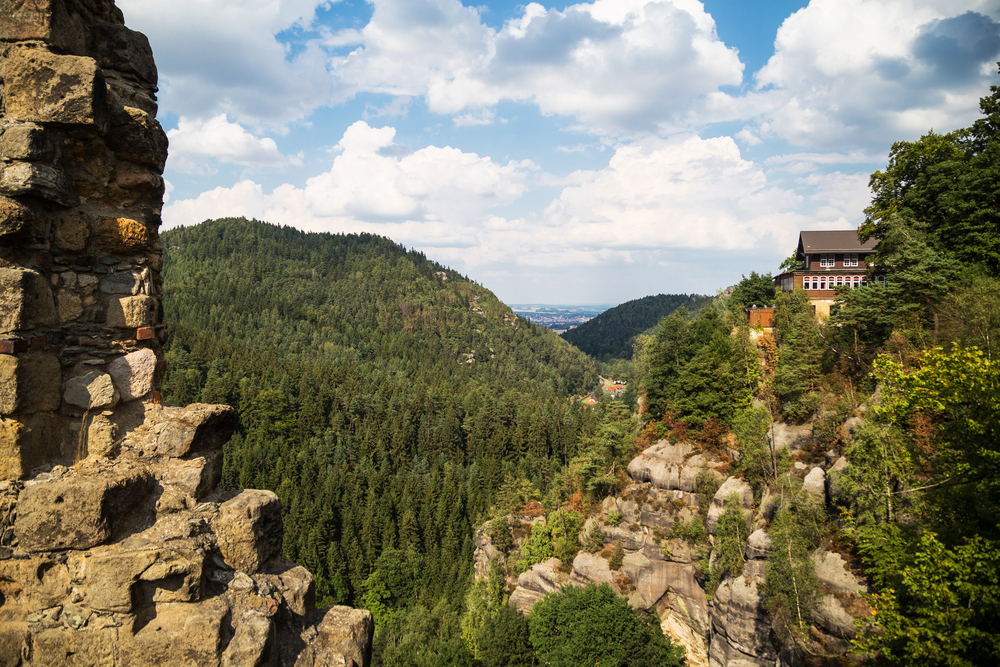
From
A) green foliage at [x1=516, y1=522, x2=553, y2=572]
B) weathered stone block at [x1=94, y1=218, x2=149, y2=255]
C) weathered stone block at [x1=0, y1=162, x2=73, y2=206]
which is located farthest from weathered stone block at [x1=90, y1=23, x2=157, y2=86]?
green foliage at [x1=516, y1=522, x2=553, y2=572]

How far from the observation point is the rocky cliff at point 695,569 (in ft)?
69.2

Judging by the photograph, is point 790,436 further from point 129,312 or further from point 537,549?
point 129,312

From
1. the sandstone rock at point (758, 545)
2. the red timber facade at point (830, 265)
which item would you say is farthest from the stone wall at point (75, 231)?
the red timber facade at point (830, 265)

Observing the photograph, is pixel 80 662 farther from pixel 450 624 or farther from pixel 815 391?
pixel 450 624

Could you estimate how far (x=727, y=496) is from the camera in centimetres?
3238

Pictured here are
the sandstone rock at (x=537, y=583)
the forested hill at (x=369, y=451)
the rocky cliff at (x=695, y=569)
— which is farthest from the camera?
the forested hill at (x=369, y=451)

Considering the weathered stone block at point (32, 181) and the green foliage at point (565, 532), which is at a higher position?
the weathered stone block at point (32, 181)

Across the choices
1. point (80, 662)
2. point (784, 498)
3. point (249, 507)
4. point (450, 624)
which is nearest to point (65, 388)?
point (249, 507)

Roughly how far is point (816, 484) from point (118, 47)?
95.9 ft

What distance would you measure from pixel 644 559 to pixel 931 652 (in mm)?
26996

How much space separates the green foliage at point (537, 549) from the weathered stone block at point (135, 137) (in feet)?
146

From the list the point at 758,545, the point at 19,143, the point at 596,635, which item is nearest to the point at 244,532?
the point at 19,143

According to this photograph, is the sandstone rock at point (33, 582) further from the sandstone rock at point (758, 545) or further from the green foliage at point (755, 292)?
the green foliage at point (755, 292)

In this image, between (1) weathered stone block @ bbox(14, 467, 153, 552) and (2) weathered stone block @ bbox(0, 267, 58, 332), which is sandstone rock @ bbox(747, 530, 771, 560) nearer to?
(1) weathered stone block @ bbox(14, 467, 153, 552)
